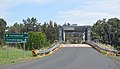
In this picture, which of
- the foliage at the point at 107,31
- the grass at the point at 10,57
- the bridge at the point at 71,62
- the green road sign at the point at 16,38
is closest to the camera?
the bridge at the point at 71,62

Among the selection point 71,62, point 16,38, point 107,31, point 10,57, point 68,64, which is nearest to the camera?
point 68,64

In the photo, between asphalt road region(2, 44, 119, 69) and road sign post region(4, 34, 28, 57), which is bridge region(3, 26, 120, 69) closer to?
asphalt road region(2, 44, 119, 69)

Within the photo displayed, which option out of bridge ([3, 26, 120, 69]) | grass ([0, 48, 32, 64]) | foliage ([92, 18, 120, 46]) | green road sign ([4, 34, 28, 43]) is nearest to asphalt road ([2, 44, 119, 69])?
bridge ([3, 26, 120, 69])

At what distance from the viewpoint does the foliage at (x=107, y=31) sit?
146363mm

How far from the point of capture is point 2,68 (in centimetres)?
2375

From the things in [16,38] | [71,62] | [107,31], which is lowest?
[71,62]

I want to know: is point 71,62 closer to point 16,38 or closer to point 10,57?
point 10,57

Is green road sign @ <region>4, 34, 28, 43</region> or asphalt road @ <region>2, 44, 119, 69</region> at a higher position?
green road sign @ <region>4, 34, 28, 43</region>

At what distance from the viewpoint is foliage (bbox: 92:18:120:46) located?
146m

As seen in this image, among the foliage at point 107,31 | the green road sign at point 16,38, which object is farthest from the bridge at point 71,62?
the foliage at point 107,31

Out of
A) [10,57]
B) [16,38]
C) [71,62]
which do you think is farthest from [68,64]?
[16,38]

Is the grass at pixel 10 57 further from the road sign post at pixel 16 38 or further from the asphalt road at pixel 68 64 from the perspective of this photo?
the asphalt road at pixel 68 64

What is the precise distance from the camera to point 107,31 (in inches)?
6294

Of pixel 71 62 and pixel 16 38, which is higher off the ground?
pixel 16 38
